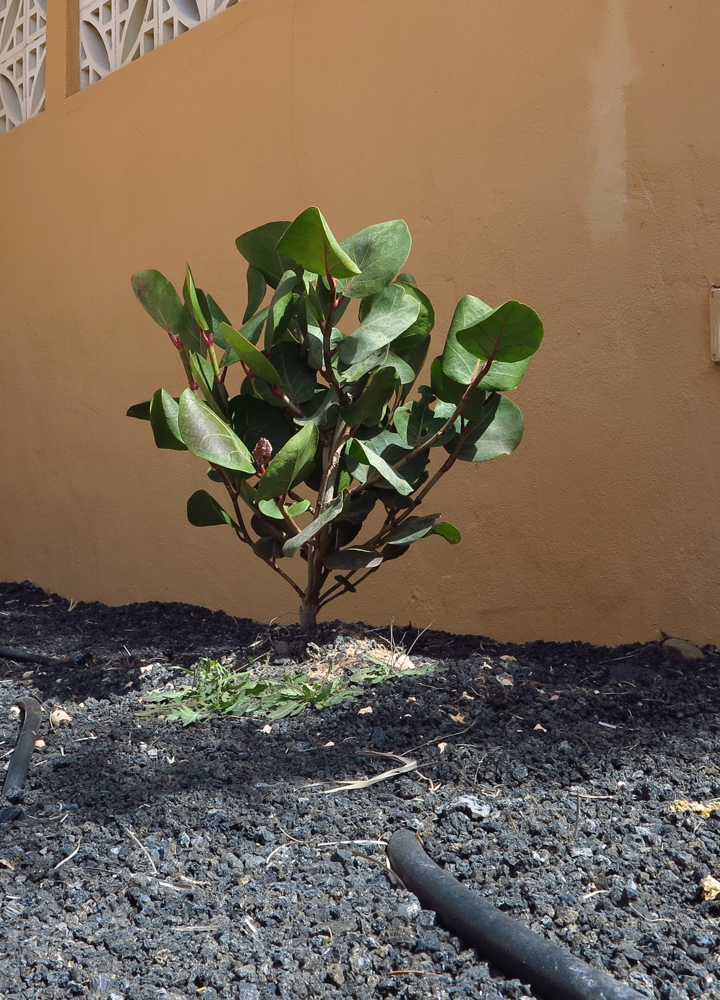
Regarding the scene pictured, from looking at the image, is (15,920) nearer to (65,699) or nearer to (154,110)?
(65,699)

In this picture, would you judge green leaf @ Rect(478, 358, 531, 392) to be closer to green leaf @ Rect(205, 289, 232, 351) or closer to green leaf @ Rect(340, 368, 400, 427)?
green leaf @ Rect(340, 368, 400, 427)

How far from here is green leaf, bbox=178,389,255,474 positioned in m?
1.52

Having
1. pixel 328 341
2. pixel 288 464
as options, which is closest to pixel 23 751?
pixel 288 464

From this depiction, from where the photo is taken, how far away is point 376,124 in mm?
2750

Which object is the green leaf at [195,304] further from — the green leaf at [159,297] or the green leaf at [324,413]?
the green leaf at [324,413]

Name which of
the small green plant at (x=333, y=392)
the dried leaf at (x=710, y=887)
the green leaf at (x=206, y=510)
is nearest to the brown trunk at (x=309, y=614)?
the small green plant at (x=333, y=392)

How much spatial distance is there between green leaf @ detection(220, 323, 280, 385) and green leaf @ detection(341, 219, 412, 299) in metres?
0.21

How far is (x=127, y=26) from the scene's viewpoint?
144 inches

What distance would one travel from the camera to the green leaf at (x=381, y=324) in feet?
5.66

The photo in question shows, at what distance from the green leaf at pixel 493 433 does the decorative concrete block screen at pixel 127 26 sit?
7.38 ft

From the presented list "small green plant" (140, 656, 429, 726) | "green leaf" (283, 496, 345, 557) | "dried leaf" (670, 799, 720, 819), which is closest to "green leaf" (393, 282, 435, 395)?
"green leaf" (283, 496, 345, 557)

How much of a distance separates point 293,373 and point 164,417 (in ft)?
1.08

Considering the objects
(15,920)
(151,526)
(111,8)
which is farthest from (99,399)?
(15,920)

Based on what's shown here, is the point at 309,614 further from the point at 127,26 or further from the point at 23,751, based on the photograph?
the point at 127,26
